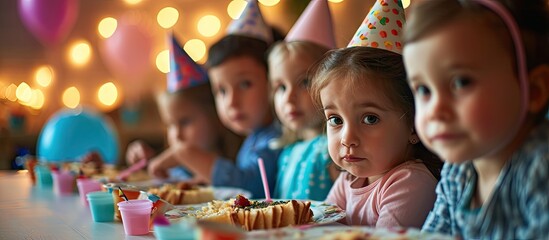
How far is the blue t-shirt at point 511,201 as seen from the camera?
71cm

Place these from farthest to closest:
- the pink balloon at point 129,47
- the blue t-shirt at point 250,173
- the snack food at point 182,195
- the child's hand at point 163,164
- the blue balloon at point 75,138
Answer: the pink balloon at point 129,47
the blue balloon at point 75,138
the child's hand at point 163,164
the blue t-shirt at point 250,173
the snack food at point 182,195

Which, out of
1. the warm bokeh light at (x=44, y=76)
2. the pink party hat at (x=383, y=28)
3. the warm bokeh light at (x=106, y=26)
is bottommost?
the pink party hat at (x=383, y=28)

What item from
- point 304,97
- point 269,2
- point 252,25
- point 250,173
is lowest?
point 250,173

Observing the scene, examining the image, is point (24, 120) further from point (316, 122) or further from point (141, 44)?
point (316, 122)

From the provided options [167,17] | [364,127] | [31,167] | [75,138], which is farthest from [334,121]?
[167,17]

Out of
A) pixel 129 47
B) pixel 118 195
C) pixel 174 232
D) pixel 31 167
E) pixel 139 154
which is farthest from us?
pixel 129 47

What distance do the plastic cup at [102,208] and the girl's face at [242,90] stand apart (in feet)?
2.54

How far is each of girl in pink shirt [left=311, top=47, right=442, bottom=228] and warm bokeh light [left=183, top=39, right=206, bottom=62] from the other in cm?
383

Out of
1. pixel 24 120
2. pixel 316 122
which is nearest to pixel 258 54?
pixel 316 122

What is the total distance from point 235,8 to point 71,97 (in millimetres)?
1744

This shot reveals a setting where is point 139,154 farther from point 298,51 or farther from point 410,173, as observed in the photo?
point 410,173

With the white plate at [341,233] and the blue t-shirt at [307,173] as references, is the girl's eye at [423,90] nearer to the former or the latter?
the white plate at [341,233]

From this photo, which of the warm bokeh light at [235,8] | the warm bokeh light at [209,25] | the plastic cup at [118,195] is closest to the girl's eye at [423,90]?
the plastic cup at [118,195]

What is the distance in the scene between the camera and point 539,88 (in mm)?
757
